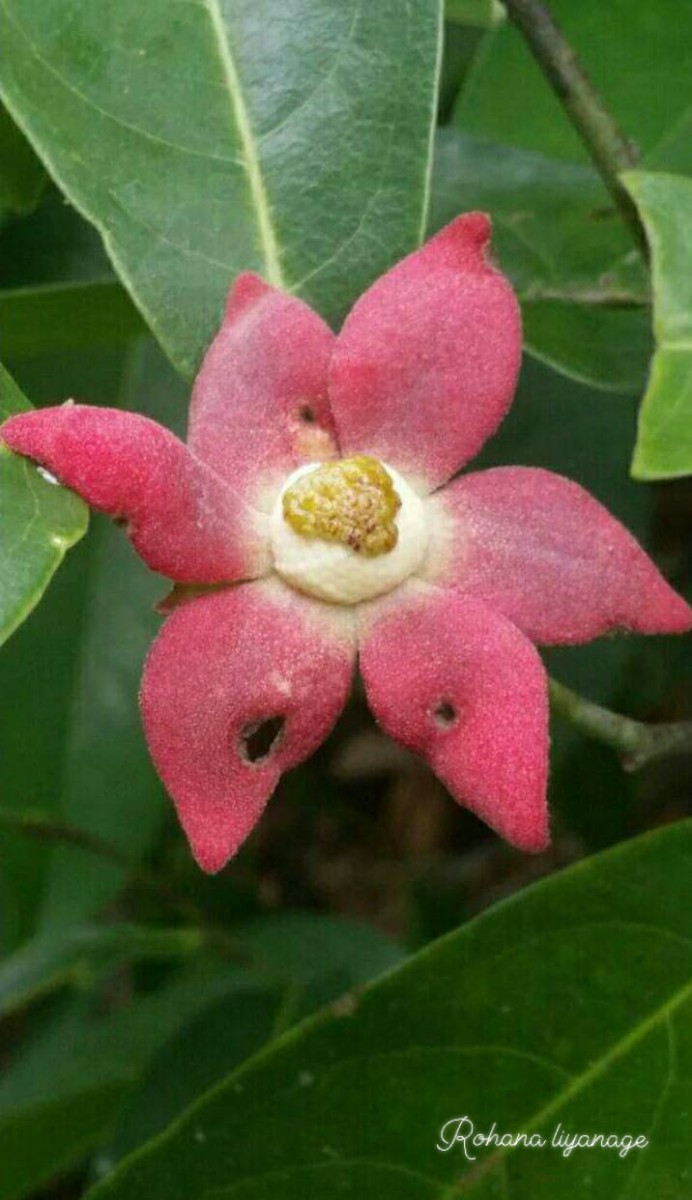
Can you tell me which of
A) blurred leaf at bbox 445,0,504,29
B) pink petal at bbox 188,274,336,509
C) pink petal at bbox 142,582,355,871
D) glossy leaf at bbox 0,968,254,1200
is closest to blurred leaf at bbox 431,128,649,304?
blurred leaf at bbox 445,0,504,29

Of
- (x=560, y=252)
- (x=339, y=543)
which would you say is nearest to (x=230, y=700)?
(x=339, y=543)

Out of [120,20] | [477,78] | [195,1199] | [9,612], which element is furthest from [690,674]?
[9,612]

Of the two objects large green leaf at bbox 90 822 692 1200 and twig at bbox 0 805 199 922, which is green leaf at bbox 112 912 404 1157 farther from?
large green leaf at bbox 90 822 692 1200

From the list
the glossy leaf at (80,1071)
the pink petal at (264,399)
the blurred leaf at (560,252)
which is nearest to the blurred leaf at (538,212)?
the blurred leaf at (560,252)

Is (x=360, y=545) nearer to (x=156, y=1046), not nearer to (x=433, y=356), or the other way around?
(x=433, y=356)

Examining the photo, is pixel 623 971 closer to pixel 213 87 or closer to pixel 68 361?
pixel 213 87

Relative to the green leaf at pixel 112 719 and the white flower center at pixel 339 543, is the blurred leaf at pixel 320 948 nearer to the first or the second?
the green leaf at pixel 112 719
